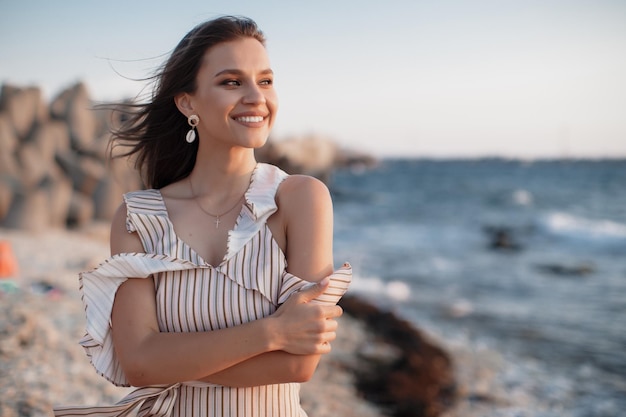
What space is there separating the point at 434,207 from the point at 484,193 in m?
9.38

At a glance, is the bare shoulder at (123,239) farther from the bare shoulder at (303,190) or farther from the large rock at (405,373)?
the large rock at (405,373)

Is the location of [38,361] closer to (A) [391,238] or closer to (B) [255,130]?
(B) [255,130]

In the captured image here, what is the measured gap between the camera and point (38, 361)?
4.10 m

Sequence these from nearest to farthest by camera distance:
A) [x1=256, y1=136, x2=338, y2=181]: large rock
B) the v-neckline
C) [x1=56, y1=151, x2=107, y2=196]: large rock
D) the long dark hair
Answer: the v-neckline < the long dark hair < [x1=56, y1=151, x2=107, y2=196]: large rock < [x1=256, y1=136, x2=338, y2=181]: large rock

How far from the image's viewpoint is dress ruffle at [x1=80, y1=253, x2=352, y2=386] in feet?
5.89

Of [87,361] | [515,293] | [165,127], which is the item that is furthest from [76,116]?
[165,127]

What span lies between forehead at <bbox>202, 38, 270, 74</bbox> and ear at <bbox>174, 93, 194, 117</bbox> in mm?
166

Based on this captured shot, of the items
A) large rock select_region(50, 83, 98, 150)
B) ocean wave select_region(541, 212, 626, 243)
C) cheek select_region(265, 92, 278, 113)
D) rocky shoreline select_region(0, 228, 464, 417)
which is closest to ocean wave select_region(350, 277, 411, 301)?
rocky shoreline select_region(0, 228, 464, 417)

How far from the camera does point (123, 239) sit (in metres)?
1.94

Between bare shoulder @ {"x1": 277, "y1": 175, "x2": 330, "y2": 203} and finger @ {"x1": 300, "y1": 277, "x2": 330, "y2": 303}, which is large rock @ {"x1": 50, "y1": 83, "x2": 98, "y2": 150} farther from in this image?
finger @ {"x1": 300, "y1": 277, "x2": 330, "y2": 303}

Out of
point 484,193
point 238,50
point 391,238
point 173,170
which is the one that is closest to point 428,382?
point 173,170

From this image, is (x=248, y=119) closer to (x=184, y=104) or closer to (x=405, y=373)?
(x=184, y=104)

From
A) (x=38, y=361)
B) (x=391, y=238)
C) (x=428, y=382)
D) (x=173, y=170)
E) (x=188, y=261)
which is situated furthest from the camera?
(x=391, y=238)

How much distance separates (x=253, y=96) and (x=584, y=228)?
2069 centimetres
